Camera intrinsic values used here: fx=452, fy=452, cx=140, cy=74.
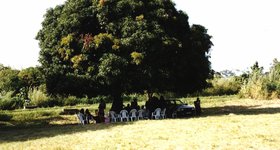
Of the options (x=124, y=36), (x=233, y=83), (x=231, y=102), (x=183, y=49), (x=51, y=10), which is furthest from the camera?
(x=233, y=83)

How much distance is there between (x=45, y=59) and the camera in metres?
30.4

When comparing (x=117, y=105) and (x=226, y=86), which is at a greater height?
(x=226, y=86)

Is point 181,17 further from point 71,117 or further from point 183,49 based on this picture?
point 71,117

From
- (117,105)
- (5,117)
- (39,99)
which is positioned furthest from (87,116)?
(39,99)

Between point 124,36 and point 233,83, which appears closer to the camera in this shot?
point 124,36

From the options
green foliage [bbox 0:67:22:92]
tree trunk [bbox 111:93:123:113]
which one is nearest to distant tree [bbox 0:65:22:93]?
green foliage [bbox 0:67:22:92]

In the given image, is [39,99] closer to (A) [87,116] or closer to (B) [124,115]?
(A) [87,116]

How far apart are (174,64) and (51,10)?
32.4 ft

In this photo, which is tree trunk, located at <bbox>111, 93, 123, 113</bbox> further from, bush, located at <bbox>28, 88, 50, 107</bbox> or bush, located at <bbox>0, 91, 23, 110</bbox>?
bush, located at <bbox>28, 88, 50, 107</bbox>

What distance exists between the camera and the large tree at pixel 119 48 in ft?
88.3

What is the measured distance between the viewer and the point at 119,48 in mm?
27062

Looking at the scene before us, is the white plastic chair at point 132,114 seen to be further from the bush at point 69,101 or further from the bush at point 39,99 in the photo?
the bush at point 69,101

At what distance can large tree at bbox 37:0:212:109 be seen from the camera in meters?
26.9

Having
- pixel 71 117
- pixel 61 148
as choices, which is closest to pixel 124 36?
pixel 71 117
